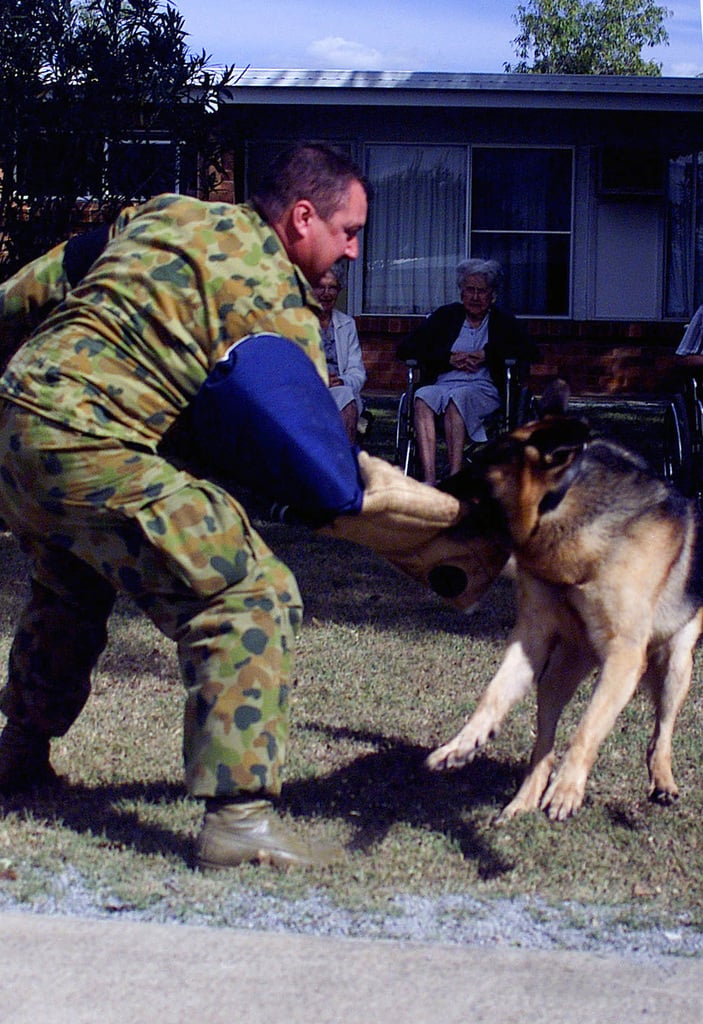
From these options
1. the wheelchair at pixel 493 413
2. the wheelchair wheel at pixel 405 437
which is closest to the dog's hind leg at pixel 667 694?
the wheelchair at pixel 493 413

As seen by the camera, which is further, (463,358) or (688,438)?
(463,358)

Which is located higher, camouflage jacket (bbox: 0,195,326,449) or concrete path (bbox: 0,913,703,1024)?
camouflage jacket (bbox: 0,195,326,449)

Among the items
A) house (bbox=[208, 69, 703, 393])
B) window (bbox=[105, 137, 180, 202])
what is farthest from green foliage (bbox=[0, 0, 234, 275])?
house (bbox=[208, 69, 703, 393])

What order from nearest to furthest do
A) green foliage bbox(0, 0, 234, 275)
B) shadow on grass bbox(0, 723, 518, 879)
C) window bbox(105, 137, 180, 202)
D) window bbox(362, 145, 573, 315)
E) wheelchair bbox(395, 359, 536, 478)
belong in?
1. shadow on grass bbox(0, 723, 518, 879)
2. green foliage bbox(0, 0, 234, 275)
3. window bbox(105, 137, 180, 202)
4. wheelchair bbox(395, 359, 536, 478)
5. window bbox(362, 145, 573, 315)

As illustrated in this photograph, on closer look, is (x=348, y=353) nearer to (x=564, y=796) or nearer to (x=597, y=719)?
(x=597, y=719)

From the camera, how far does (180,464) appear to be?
3373 mm

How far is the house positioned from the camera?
1492cm

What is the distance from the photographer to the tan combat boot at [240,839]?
3439 mm

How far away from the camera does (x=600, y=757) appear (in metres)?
4.54

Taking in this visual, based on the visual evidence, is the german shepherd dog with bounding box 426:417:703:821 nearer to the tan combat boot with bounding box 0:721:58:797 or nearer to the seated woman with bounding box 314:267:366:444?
the tan combat boot with bounding box 0:721:58:797

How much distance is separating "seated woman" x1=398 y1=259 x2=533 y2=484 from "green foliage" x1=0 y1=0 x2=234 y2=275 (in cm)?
216

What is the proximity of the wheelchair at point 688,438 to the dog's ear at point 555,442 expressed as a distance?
4.77 metres

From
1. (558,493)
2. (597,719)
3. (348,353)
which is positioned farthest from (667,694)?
(348,353)

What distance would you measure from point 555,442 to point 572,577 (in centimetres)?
42
